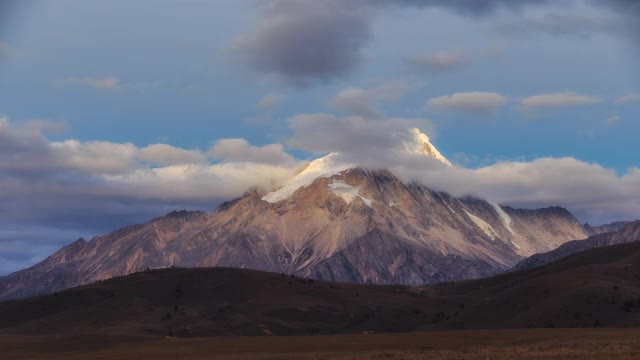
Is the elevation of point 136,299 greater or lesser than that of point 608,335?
greater

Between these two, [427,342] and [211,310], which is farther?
[211,310]

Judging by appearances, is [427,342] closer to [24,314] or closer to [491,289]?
[491,289]

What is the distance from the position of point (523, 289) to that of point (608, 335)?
184 ft

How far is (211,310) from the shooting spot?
17775 centimetres

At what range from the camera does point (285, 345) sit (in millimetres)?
102562

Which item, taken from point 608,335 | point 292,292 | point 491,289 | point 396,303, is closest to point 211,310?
point 292,292

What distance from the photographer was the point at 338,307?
17438 cm

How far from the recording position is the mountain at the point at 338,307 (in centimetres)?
13575

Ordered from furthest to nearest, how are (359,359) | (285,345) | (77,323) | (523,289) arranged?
(77,323)
(523,289)
(285,345)
(359,359)

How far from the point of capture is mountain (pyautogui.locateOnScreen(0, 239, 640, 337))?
445 ft

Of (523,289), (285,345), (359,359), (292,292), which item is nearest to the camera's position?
(359,359)

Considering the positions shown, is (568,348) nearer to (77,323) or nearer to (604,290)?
(604,290)

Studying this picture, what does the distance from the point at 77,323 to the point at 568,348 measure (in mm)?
121930

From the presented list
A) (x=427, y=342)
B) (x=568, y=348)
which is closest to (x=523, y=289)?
(x=427, y=342)
